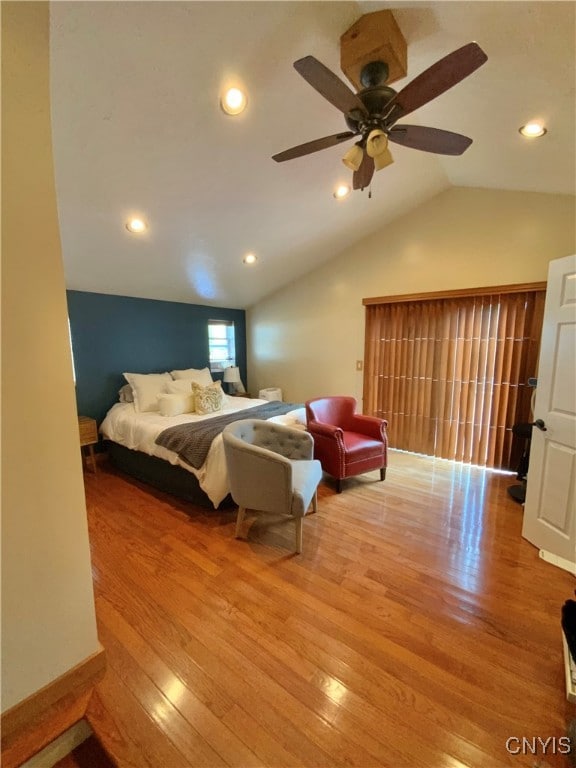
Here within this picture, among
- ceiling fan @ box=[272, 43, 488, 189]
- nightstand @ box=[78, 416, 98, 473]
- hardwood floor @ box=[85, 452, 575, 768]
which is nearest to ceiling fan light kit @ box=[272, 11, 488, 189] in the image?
ceiling fan @ box=[272, 43, 488, 189]

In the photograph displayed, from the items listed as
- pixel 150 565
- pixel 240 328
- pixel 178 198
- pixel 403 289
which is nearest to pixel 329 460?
pixel 150 565

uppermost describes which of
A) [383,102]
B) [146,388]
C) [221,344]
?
[383,102]

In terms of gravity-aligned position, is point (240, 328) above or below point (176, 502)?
above

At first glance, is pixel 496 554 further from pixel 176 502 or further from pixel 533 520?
Result: pixel 176 502

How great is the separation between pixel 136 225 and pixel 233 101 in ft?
4.47

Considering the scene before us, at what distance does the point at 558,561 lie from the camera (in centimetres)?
196

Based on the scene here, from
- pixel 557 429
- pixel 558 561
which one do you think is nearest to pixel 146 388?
pixel 557 429

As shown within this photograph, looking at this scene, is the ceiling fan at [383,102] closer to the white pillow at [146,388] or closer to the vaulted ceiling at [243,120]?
the vaulted ceiling at [243,120]

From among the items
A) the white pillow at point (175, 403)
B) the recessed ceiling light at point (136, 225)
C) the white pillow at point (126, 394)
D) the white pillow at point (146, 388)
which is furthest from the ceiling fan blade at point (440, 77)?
the white pillow at point (126, 394)

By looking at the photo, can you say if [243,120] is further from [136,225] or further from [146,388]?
[146,388]

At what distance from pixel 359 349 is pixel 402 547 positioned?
2.63 metres

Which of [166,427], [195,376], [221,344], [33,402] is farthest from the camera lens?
[221,344]

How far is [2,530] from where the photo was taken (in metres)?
1.00

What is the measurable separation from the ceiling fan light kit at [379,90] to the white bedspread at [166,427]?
216cm
